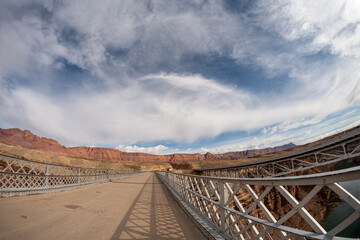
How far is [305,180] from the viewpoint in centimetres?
186

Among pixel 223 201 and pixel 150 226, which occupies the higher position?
pixel 223 201

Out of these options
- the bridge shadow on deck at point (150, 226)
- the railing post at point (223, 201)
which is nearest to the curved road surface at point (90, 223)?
the bridge shadow on deck at point (150, 226)

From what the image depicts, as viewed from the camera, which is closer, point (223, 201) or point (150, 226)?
point (223, 201)

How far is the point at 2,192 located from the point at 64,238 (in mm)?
5769

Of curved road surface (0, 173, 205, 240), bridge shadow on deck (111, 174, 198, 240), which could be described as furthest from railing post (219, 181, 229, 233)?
bridge shadow on deck (111, 174, 198, 240)

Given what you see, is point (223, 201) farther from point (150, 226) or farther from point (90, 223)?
point (90, 223)

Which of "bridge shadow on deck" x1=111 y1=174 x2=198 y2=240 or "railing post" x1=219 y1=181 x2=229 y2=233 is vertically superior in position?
"railing post" x1=219 y1=181 x2=229 y2=233

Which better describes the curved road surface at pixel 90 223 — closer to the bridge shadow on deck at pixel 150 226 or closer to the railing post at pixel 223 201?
the bridge shadow on deck at pixel 150 226

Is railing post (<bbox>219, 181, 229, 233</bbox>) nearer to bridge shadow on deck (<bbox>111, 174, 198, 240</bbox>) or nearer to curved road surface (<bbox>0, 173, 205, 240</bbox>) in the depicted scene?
curved road surface (<bbox>0, 173, 205, 240</bbox>)

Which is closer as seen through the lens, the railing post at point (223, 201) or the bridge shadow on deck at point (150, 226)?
the railing post at point (223, 201)

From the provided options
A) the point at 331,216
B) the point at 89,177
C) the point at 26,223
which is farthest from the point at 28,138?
the point at 331,216

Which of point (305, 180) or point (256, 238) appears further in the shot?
point (256, 238)

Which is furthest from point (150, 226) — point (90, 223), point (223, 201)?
point (223, 201)

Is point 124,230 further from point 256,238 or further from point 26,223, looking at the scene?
point 256,238
